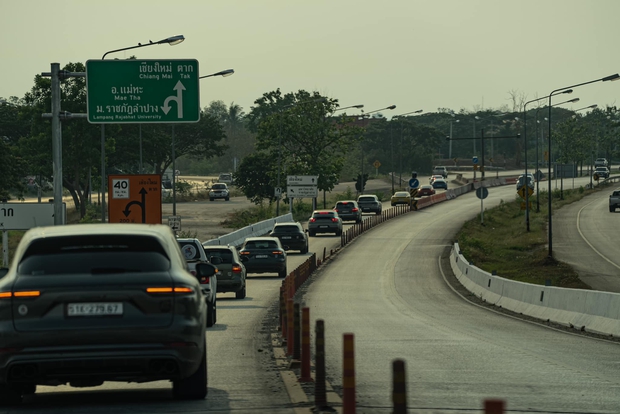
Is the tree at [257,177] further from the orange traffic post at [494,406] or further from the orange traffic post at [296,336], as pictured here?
the orange traffic post at [494,406]

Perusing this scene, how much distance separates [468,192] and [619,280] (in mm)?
78550

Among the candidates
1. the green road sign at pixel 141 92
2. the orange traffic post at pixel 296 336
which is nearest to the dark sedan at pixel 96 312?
the orange traffic post at pixel 296 336

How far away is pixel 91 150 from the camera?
86.1m

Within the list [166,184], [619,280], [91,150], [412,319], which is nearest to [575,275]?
[619,280]

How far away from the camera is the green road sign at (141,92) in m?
27.6

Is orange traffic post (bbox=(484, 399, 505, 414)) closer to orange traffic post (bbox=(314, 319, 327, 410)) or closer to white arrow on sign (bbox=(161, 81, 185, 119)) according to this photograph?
orange traffic post (bbox=(314, 319, 327, 410))

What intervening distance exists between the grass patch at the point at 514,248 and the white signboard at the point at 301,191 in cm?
1106

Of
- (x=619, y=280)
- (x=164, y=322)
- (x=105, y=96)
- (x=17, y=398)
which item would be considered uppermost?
(x=105, y=96)

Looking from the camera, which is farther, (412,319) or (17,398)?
(412,319)

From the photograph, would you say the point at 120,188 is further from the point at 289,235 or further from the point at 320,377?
the point at 289,235

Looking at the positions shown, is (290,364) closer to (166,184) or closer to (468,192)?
(468,192)

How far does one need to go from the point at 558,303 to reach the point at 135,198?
11.8 metres

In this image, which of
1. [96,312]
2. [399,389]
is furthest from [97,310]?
[399,389]

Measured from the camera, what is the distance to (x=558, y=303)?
2645cm
